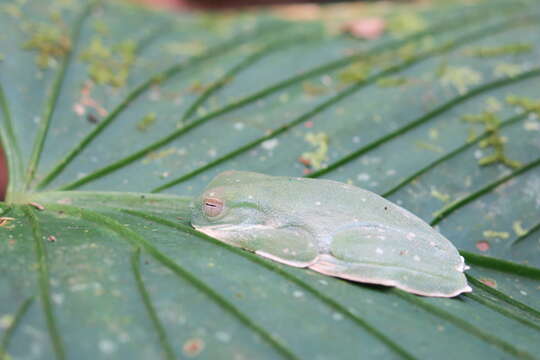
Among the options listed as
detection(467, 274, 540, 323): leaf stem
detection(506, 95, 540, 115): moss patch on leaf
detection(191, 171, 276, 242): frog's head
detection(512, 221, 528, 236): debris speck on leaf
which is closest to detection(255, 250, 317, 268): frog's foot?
detection(191, 171, 276, 242): frog's head

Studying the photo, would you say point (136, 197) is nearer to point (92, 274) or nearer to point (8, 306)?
point (92, 274)

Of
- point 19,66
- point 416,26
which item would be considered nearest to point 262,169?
point 19,66

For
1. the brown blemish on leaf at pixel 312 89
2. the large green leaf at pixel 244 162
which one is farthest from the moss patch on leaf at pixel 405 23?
the brown blemish on leaf at pixel 312 89

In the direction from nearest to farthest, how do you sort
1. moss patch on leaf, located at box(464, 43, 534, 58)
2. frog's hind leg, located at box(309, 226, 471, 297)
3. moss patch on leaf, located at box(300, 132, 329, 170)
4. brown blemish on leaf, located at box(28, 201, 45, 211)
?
1. frog's hind leg, located at box(309, 226, 471, 297)
2. brown blemish on leaf, located at box(28, 201, 45, 211)
3. moss patch on leaf, located at box(300, 132, 329, 170)
4. moss patch on leaf, located at box(464, 43, 534, 58)

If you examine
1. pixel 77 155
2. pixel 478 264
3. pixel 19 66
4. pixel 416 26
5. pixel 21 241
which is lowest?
pixel 478 264

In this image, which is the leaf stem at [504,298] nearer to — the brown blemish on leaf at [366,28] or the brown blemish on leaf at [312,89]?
the brown blemish on leaf at [312,89]

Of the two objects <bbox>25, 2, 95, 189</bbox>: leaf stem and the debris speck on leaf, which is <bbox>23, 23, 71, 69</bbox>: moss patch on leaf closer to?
<bbox>25, 2, 95, 189</bbox>: leaf stem

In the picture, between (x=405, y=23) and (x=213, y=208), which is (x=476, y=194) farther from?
(x=405, y=23)
